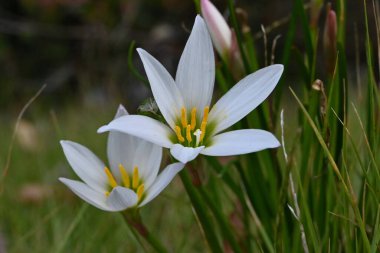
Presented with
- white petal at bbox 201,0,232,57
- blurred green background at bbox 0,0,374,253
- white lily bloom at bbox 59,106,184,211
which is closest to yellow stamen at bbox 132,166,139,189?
white lily bloom at bbox 59,106,184,211

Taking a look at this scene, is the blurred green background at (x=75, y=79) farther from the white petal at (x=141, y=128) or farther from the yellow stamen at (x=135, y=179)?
the white petal at (x=141, y=128)

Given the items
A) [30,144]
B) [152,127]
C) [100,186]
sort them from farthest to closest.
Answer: [30,144] < [100,186] < [152,127]

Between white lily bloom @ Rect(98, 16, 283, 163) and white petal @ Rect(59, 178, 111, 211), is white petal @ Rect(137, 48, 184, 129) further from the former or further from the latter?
white petal @ Rect(59, 178, 111, 211)

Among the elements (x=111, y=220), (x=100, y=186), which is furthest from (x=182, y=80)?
(x=111, y=220)

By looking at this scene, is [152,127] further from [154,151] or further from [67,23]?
[67,23]

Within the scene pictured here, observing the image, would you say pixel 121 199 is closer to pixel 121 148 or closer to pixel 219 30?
pixel 121 148

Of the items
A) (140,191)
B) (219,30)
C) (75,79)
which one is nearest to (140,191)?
(140,191)

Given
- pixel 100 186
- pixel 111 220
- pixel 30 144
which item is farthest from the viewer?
pixel 30 144
